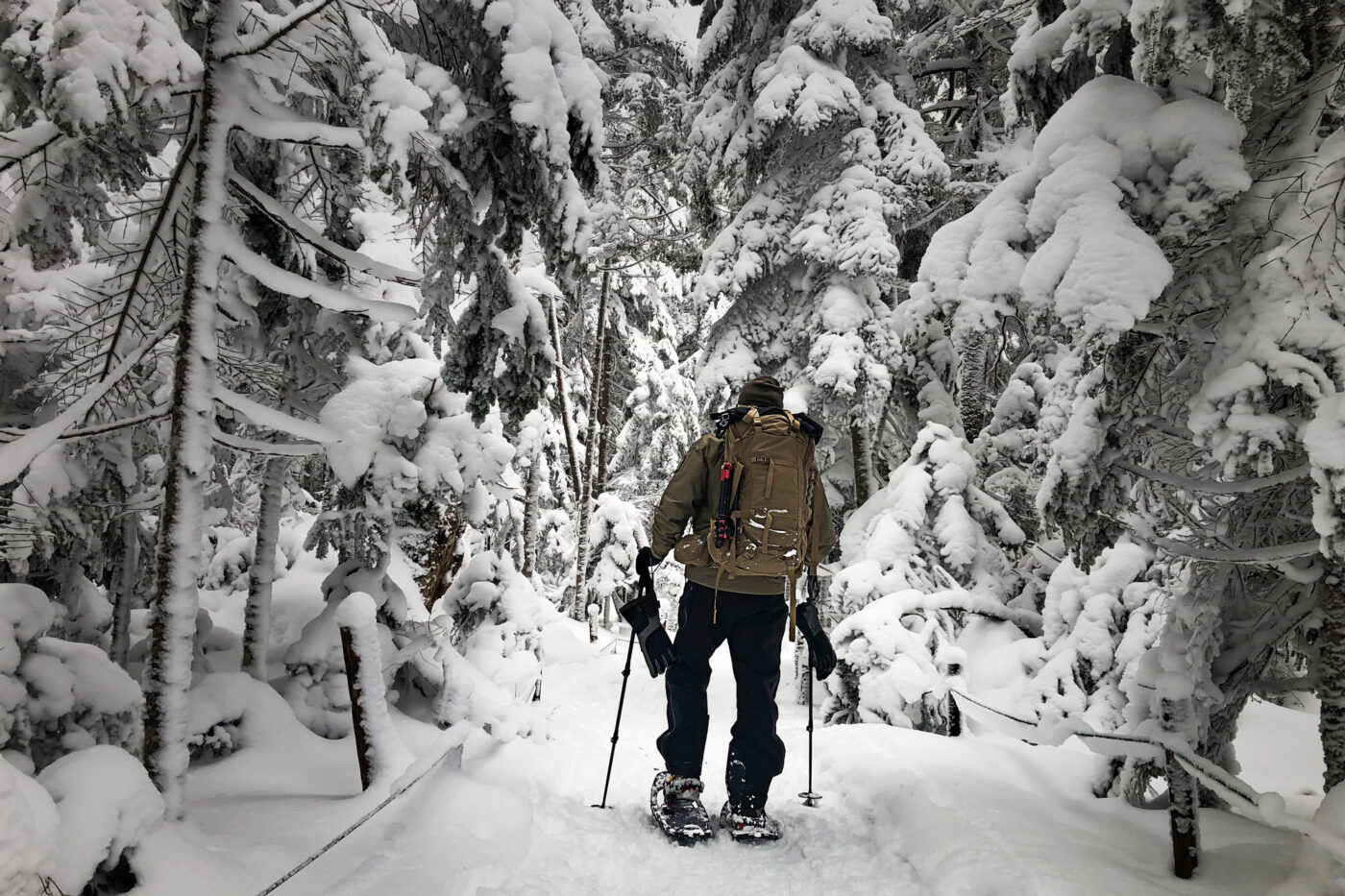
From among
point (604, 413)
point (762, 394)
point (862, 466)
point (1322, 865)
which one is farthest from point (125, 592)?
point (604, 413)

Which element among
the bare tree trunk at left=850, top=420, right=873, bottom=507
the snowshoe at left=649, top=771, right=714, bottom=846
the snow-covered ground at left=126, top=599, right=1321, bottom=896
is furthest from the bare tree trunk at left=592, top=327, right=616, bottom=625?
the snowshoe at left=649, top=771, right=714, bottom=846

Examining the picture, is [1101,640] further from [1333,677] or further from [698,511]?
[698,511]

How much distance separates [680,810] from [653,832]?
22cm

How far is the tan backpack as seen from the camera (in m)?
4.41

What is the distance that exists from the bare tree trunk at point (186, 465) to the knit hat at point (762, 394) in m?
3.11

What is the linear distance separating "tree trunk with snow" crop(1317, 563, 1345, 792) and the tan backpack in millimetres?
2592

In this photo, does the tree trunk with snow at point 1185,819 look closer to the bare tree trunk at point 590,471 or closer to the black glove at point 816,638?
the black glove at point 816,638

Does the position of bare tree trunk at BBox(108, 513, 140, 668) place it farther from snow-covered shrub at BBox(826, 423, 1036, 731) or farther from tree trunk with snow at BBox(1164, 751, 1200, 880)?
snow-covered shrub at BBox(826, 423, 1036, 731)

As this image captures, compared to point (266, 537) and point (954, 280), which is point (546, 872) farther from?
point (954, 280)

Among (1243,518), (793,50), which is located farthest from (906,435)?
(1243,518)

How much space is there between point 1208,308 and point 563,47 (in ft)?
11.7

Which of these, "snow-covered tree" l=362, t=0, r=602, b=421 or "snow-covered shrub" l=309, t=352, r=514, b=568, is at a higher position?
"snow-covered tree" l=362, t=0, r=602, b=421

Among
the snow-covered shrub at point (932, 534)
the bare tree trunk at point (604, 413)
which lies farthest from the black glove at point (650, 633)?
the bare tree trunk at point (604, 413)

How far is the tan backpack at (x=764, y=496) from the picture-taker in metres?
4.41
